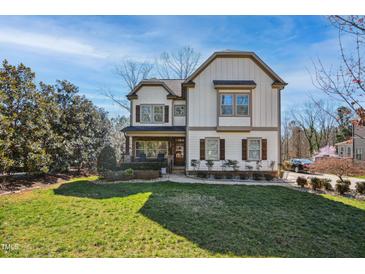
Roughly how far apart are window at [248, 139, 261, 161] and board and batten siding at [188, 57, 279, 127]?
3.35 ft

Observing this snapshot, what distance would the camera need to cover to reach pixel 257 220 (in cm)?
546

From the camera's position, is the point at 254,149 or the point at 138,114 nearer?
the point at 254,149

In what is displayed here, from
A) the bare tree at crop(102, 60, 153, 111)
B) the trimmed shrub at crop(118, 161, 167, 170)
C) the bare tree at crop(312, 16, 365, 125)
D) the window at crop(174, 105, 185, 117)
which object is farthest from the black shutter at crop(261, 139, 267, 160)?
the bare tree at crop(102, 60, 153, 111)

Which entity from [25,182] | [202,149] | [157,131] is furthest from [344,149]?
[25,182]

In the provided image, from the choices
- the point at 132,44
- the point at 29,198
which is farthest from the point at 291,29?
the point at 29,198

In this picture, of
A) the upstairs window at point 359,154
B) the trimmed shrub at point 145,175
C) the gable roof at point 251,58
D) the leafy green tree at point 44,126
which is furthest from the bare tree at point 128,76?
the upstairs window at point 359,154

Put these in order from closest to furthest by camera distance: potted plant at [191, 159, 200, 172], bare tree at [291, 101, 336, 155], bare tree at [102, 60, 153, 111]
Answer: potted plant at [191, 159, 200, 172]
bare tree at [102, 60, 153, 111]
bare tree at [291, 101, 336, 155]

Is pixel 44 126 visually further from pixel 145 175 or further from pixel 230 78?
pixel 230 78

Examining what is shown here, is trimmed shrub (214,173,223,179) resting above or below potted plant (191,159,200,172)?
below

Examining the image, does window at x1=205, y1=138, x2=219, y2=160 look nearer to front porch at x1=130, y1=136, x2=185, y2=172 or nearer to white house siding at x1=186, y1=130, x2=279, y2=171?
white house siding at x1=186, y1=130, x2=279, y2=171

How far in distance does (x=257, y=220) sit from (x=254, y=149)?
27.8 feet

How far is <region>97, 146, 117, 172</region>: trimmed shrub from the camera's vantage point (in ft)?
43.9

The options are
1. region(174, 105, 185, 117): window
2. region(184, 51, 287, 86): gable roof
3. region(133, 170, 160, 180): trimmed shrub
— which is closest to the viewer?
region(133, 170, 160, 180): trimmed shrub

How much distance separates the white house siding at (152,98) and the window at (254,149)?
5.69 metres
